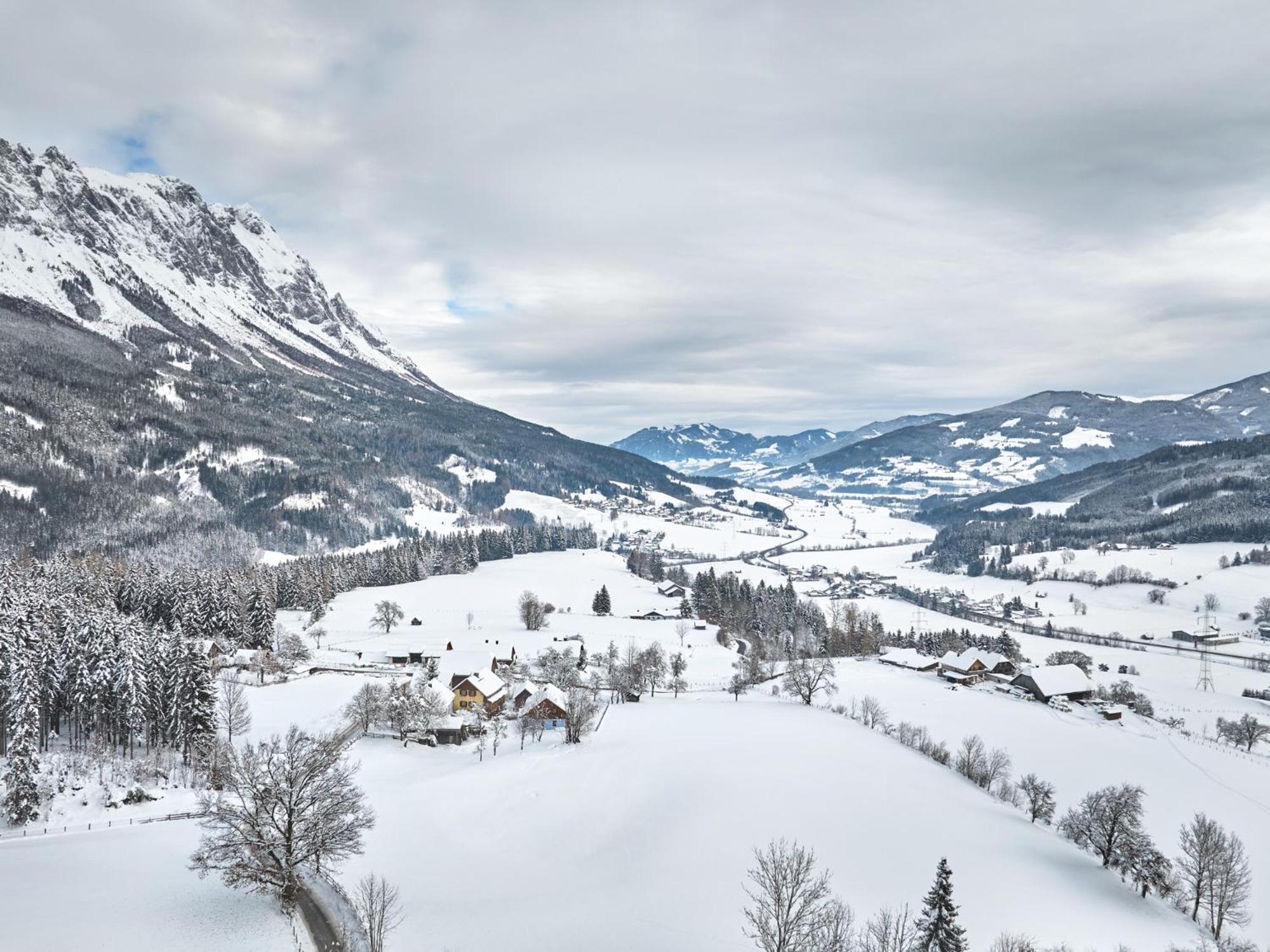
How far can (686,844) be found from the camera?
116ft

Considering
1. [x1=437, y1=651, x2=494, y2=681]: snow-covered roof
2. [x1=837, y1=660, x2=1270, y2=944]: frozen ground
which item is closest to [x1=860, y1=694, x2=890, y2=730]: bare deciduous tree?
[x1=837, y1=660, x2=1270, y2=944]: frozen ground

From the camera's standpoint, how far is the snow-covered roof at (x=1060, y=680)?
86.0 m

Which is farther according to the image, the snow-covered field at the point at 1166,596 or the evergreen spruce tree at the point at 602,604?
the snow-covered field at the point at 1166,596

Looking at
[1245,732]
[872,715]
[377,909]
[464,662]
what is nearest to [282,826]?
[377,909]

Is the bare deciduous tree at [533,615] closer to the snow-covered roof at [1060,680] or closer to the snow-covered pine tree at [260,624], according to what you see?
the snow-covered pine tree at [260,624]

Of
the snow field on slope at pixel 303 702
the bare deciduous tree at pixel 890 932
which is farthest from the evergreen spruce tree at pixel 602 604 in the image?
the bare deciduous tree at pixel 890 932

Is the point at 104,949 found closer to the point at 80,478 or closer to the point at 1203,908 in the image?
the point at 1203,908

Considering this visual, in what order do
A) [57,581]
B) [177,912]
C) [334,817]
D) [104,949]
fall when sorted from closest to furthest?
[104,949] < [177,912] < [334,817] < [57,581]

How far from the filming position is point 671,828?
37.2 metres

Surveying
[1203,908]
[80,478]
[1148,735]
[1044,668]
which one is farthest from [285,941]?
[80,478]

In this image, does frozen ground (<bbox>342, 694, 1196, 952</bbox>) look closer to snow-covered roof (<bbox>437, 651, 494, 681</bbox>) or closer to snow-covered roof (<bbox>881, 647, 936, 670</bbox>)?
snow-covered roof (<bbox>437, 651, 494, 681</bbox>)

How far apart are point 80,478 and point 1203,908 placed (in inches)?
9496

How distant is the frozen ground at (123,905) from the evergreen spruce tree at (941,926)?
76.0 feet

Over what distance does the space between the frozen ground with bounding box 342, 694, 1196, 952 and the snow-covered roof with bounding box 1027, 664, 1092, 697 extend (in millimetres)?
46277
